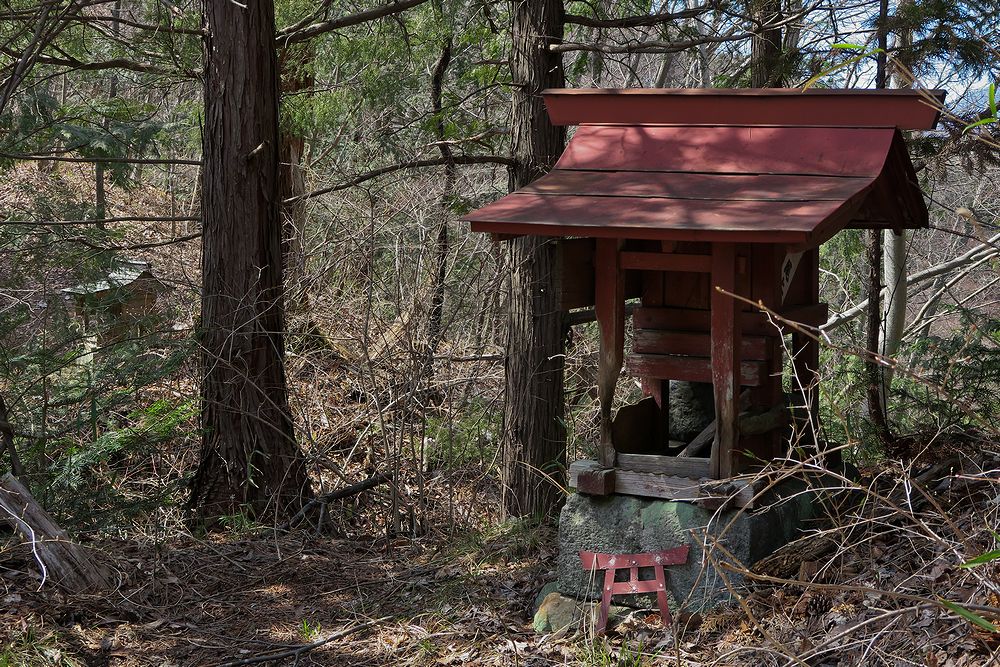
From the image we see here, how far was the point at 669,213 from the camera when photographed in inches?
165

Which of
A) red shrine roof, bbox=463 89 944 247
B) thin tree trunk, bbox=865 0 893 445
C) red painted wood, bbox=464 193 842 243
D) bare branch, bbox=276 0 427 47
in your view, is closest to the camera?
red painted wood, bbox=464 193 842 243

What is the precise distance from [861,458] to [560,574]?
117 inches

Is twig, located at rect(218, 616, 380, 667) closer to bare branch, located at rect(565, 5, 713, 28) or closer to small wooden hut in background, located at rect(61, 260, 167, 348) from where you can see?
small wooden hut in background, located at rect(61, 260, 167, 348)

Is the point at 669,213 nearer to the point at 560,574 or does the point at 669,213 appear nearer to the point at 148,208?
the point at 560,574

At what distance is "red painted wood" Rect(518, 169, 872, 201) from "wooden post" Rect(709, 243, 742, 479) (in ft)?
0.90

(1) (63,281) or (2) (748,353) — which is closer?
(2) (748,353)

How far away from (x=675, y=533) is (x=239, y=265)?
370 cm

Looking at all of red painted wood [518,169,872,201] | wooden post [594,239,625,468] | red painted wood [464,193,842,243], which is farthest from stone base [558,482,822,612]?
red painted wood [518,169,872,201]

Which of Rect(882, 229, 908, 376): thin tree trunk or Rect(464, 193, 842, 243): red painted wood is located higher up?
Rect(464, 193, 842, 243): red painted wood

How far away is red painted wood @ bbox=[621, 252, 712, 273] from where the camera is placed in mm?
4461

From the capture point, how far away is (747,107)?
470cm

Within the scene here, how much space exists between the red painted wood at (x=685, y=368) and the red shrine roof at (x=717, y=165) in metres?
0.86

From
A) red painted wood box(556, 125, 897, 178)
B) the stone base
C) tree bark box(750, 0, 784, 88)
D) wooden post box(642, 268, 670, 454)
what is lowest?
the stone base

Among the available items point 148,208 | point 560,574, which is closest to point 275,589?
point 560,574
